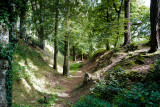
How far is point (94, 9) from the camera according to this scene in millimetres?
12656

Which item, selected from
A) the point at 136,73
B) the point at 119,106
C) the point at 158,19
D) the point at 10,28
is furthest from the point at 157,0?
the point at 10,28

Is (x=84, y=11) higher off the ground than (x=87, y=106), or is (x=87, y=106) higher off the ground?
(x=84, y=11)

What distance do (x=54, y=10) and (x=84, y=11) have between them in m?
3.12

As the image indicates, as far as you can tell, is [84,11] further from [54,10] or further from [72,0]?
[54,10]

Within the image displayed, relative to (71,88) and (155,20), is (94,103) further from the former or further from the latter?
(155,20)

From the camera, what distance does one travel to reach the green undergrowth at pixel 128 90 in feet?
8.14

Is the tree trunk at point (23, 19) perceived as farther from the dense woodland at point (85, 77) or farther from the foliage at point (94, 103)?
the foliage at point (94, 103)

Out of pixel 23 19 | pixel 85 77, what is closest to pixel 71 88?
pixel 85 77

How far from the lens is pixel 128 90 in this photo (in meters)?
3.14

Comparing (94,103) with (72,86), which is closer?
(94,103)

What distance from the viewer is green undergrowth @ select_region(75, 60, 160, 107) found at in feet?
8.14

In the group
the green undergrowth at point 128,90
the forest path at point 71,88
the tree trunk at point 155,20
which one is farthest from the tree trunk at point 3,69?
the tree trunk at point 155,20

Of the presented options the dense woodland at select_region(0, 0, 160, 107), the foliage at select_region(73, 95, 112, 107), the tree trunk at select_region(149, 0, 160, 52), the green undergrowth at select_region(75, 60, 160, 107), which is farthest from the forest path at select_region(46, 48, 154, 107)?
the foliage at select_region(73, 95, 112, 107)

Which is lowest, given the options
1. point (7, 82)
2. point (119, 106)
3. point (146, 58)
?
point (119, 106)
